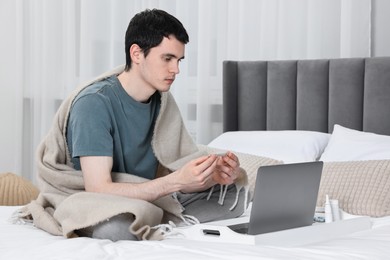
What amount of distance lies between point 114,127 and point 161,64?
26 cm

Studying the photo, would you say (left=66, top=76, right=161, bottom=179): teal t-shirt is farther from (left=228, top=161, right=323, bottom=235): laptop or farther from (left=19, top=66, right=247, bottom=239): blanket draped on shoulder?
(left=228, top=161, right=323, bottom=235): laptop

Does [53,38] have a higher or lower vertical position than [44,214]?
higher

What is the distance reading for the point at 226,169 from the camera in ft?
7.64

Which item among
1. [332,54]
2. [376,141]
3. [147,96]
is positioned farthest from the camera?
[332,54]

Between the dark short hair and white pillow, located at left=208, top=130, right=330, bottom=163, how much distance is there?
948 mm

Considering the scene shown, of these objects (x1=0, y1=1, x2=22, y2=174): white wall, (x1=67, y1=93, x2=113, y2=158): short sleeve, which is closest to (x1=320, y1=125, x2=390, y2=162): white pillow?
(x1=67, y1=93, x2=113, y2=158): short sleeve

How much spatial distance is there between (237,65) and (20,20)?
147cm

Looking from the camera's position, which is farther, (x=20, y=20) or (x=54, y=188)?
(x=20, y=20)

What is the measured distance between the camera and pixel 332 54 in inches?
143

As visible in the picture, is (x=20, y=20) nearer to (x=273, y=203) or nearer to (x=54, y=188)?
(x=54, y=188)

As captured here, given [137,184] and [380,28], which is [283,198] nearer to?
[137,184]

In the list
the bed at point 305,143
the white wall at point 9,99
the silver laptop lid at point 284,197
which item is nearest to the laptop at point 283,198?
the silver laptop lid at point 284,197

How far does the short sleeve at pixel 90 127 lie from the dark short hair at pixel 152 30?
0.21 m

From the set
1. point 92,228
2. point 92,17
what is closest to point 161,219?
point 92,228
